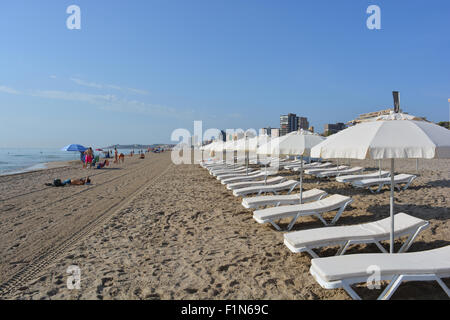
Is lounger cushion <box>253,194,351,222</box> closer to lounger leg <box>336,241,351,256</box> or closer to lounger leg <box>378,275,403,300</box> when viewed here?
lounger leg <box>336,241,351,256</box>

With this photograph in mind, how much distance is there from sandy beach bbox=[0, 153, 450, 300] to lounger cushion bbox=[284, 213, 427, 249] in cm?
35

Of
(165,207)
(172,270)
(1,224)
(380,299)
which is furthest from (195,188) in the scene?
(380,299)

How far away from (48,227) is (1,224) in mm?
1377

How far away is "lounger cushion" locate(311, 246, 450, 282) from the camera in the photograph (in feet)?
7.89

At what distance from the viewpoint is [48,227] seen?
5621 millimetres

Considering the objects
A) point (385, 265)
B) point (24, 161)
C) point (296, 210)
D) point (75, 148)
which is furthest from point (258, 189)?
point (24, 161)

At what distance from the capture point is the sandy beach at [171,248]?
2.97m

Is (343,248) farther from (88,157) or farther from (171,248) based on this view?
(88,157)

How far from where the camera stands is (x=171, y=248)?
4.18 metres

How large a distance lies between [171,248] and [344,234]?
261cm
